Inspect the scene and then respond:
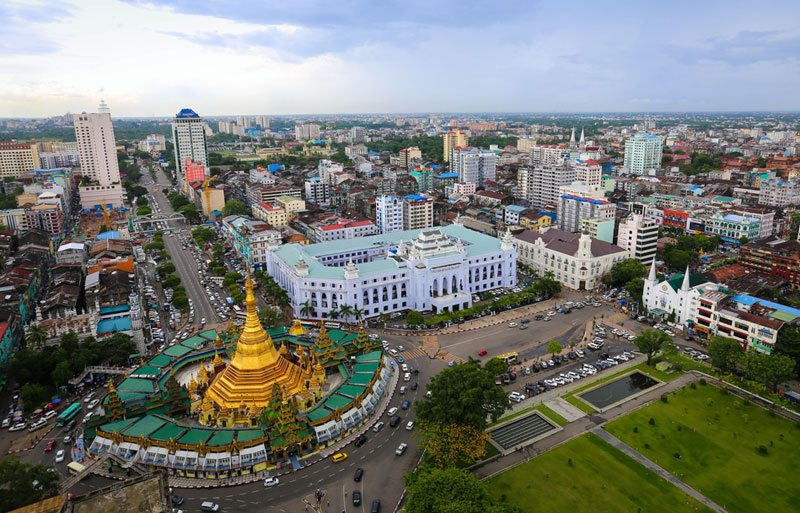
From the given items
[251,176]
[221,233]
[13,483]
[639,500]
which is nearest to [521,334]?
[639,500]

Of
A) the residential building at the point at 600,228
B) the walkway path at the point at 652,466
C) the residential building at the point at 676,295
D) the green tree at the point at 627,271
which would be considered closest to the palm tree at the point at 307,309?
the walkway path at the point at 652,466

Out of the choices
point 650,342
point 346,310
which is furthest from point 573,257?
point 346,310

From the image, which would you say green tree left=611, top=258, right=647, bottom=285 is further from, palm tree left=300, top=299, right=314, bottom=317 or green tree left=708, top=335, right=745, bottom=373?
palm tree left=300, top=299, right=314, bottom=317

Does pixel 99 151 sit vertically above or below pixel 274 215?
above

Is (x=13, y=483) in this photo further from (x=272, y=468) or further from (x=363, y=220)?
(x=363, y=220)

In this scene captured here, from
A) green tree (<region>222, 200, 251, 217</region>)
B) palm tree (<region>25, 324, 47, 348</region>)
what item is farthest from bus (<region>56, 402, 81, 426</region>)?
green tree (<region>222, 200, 251, 217</region>)

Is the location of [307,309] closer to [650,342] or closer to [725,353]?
[650,342]

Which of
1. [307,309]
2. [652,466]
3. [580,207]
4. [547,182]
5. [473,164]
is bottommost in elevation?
[652,466]
